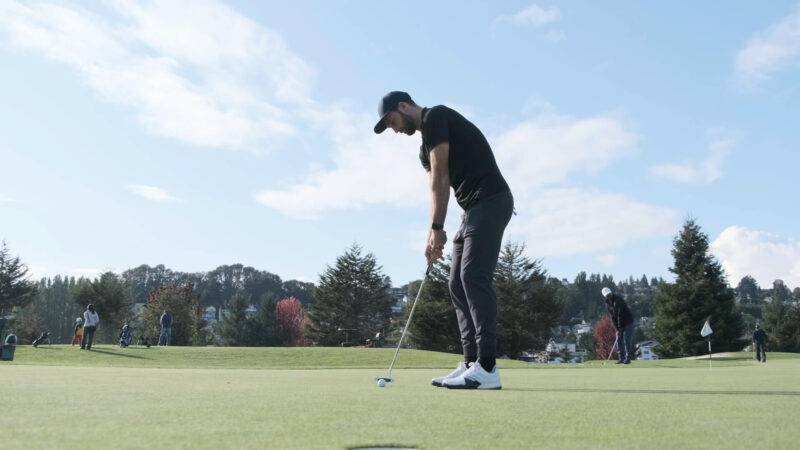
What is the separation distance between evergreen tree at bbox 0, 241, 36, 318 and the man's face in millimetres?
51401

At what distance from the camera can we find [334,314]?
53.0 metres

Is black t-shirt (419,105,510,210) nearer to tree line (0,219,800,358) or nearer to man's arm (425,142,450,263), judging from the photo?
man's arm (425,142,450,263)

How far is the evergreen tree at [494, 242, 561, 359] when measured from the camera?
45188mm

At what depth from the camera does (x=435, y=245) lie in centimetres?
475

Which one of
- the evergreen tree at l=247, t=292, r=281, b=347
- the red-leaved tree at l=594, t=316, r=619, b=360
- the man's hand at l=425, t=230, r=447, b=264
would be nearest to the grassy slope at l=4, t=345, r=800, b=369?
the man's hand at l=425, t=230, r=447, b=264

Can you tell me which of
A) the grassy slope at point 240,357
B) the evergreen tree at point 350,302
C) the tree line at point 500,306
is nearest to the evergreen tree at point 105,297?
the tree line at point 500,306

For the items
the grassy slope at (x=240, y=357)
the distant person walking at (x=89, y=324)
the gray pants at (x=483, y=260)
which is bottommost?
the grassy slope at (x=240, y=357)

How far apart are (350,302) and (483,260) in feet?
163

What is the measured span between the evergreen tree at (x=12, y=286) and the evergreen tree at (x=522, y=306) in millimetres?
36688

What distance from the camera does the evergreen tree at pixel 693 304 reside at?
4141 centimetres

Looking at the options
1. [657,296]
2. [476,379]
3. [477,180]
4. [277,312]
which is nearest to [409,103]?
[477,180]

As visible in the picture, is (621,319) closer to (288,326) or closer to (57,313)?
(288,326)

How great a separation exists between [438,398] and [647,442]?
5.04 feet

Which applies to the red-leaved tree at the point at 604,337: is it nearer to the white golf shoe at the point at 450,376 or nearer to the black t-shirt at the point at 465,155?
the white golf shoe at the point at 450,376
